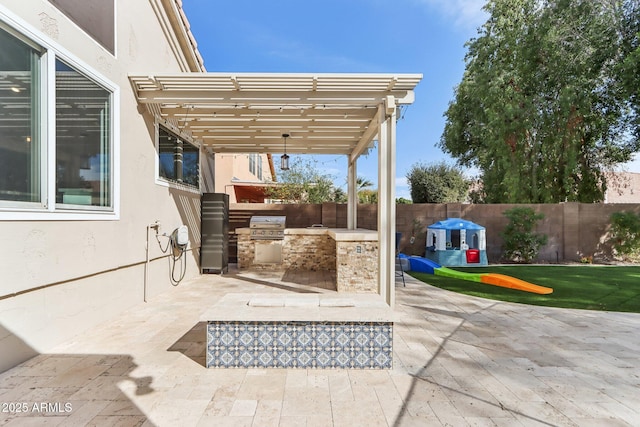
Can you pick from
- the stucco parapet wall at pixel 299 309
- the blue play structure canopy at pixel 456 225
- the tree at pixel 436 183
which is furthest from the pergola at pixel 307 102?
the tree at pixel 436 183

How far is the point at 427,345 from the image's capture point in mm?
3693

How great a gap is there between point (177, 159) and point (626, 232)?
530 inches

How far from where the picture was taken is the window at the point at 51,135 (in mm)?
3076

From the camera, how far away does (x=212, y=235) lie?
8.10 metres

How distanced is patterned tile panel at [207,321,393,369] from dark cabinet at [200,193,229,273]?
207 inches

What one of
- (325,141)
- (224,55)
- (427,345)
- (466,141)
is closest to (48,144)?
(427,345)

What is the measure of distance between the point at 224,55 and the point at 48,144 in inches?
568

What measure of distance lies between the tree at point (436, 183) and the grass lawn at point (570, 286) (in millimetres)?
9438

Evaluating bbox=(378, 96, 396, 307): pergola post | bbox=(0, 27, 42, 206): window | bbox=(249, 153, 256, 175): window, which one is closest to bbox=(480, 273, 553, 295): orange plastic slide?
bbox=(378, 96, 396, 307): pergola post

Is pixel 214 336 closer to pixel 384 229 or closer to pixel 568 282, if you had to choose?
pixel 384 229

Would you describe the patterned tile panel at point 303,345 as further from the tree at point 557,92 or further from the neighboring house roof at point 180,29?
the tree at point 557,92

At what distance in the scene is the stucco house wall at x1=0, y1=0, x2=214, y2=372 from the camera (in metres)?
3.12

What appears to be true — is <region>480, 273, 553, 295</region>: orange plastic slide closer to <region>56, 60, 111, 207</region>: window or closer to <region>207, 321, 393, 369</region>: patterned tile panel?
<region>207, 321, 393, 369</region>: patterned tile panel

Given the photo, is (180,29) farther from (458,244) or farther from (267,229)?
(458,244)
